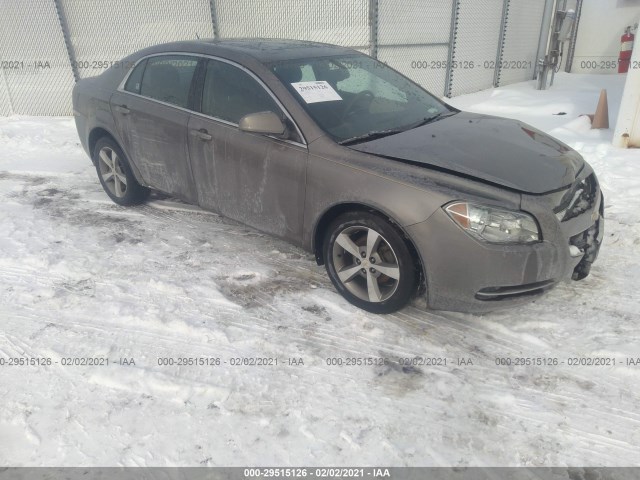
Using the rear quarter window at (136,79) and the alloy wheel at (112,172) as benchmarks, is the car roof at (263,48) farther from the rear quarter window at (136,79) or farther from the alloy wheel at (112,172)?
the alloy wheel at (112,172)

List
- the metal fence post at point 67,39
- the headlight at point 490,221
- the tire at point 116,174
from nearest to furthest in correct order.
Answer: the headlight at point 490,221 → the tire at point 116,174 → the metal fence post at point 67,39

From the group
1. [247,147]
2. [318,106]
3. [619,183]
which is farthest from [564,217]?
[619,183]

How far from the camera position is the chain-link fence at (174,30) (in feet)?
28.7

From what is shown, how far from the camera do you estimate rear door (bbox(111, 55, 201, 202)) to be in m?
4.00

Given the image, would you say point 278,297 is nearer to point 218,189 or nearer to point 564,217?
point 218,189

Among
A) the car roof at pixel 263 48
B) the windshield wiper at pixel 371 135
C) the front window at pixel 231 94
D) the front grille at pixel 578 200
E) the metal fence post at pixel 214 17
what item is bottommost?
the front grille at pixel 578 200

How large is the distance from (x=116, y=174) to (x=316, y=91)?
2559 mm

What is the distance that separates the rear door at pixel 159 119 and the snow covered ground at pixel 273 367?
55cm

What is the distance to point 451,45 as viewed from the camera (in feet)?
31.6

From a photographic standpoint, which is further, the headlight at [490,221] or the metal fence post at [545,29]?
the metal fence post at [545,29]

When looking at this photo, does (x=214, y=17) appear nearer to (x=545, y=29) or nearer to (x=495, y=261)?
(x=495, y=261)

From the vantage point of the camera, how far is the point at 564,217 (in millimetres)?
2795

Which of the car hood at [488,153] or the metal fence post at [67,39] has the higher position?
the metal fence post at [67,39]

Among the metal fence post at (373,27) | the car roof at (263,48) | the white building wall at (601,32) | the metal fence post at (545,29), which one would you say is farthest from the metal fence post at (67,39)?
the white building wall at (601,32)
